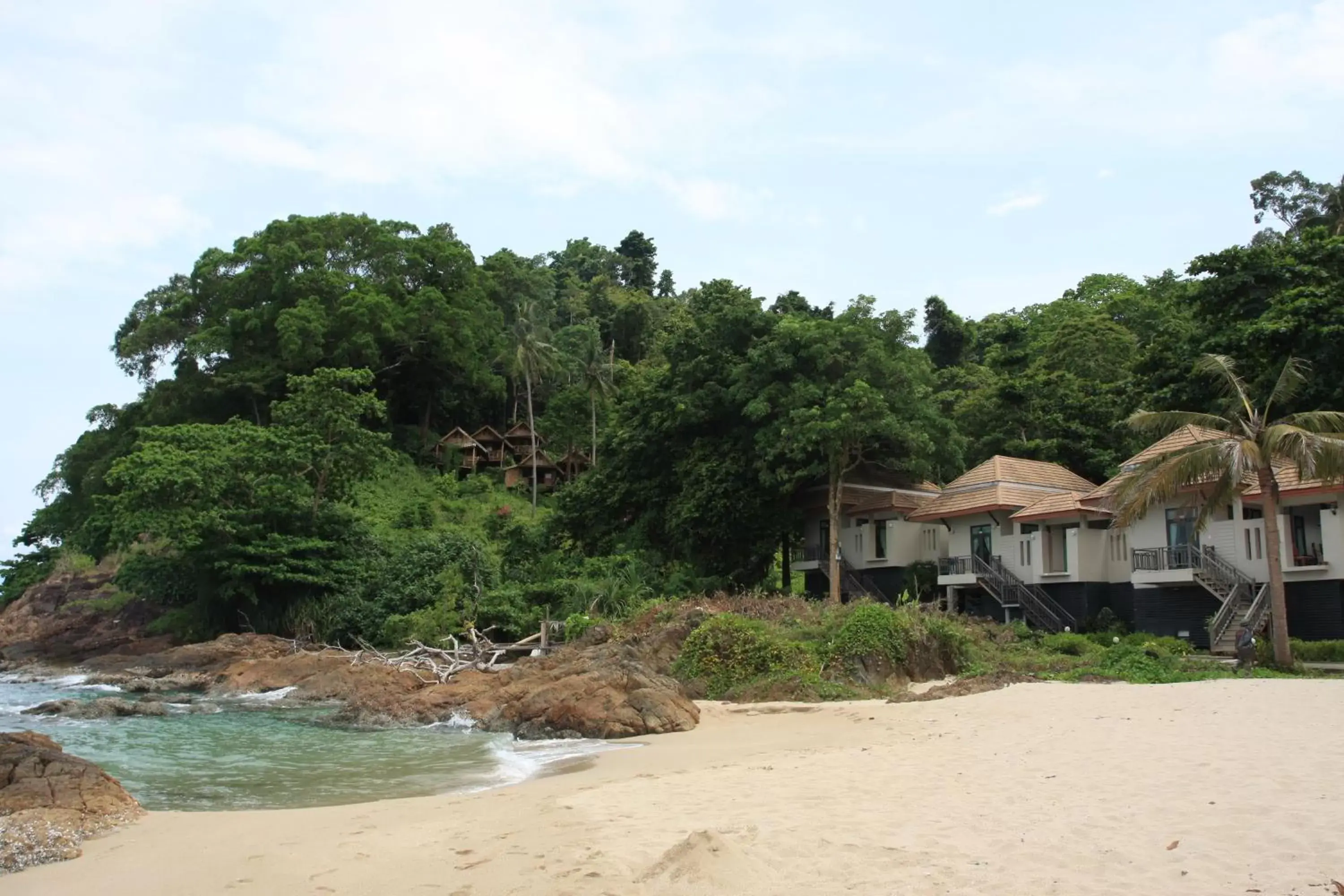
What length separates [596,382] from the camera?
2208 inches

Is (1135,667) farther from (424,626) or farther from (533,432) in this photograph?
(533,432)

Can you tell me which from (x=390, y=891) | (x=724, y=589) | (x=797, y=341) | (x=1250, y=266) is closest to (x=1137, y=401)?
(x=1250, y=266)

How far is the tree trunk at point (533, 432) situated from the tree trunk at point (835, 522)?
21933 mm

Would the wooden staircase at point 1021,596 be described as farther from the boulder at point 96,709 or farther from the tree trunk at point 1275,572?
→ the boulder at point 96,709

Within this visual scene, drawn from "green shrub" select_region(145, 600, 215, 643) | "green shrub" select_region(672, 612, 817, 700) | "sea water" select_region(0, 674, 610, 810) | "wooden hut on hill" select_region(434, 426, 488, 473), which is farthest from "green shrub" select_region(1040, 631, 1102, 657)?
"wooden hut on hill" select_region(434, 426, 488, 473)

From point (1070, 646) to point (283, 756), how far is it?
54.9 ft

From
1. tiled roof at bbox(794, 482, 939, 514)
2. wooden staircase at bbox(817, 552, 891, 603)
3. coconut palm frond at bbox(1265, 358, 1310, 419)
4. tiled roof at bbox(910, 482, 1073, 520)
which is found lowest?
wooden staircase at bbox(817, 552, 891, 603)

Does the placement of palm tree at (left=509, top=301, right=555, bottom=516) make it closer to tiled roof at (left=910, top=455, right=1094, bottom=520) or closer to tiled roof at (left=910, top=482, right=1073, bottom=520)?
tiled roof at (left=910, top=482, right=1073, bottom=520)

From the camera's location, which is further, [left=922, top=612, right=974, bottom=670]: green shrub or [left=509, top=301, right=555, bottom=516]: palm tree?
[left=509, top=301, right=555, bottom=516]: palm tree

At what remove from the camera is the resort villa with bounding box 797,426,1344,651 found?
926 inches

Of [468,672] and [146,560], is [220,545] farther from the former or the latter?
[468,672]

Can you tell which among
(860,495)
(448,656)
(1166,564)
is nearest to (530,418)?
(860,495)

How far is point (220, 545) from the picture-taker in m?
35.5

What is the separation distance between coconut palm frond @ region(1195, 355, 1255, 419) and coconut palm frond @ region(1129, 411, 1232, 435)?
Result: 53 centimetres
